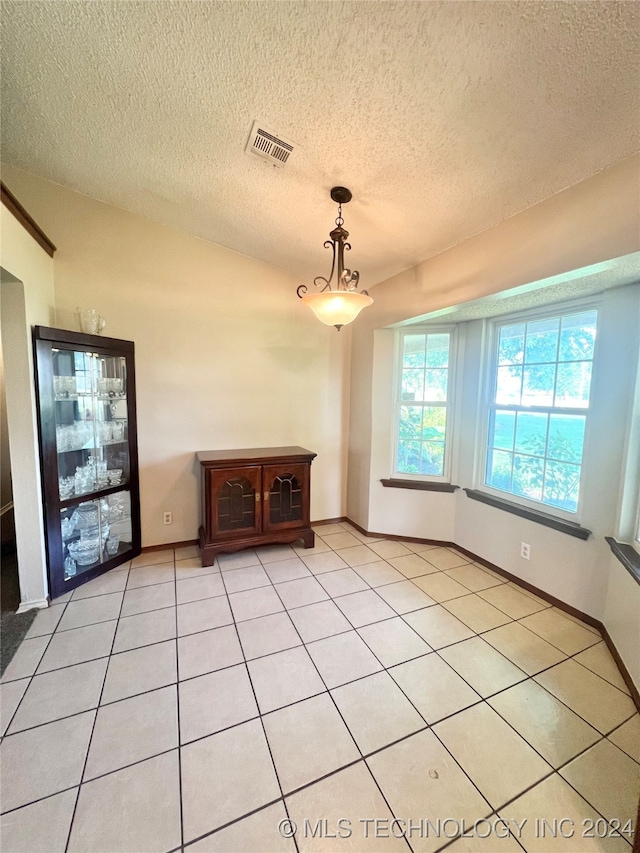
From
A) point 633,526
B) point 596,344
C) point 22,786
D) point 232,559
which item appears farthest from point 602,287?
point 22,786

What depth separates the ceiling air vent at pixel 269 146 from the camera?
161 centimetres

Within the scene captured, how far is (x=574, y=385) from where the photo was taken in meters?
2.23

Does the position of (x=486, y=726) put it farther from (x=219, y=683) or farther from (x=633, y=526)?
(x=633, y=526)

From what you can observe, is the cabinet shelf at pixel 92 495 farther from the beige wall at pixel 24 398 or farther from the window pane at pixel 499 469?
the window pane at pixel 499 469

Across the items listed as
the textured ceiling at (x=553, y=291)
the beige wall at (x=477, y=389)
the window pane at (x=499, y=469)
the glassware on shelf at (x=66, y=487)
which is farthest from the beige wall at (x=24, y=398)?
the window pane at (x=499, y=469)

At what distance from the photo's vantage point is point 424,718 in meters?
1.46

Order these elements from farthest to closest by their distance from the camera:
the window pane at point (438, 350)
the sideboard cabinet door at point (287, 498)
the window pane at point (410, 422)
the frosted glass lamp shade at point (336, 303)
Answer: the window pane at point (410, 422), the window pane at point (438, 350), the sideboard cabinet door at point (287, 498), the frosted glass lamp shade at point (336, 303)

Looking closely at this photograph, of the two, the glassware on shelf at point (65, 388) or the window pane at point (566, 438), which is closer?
the window pane at point (566, 438)

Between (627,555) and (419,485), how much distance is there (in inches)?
59.9

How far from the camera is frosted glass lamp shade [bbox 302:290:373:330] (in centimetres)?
172

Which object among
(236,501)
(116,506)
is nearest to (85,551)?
(116,506)

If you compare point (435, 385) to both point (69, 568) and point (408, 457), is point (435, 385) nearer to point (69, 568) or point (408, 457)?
point (408, 457)

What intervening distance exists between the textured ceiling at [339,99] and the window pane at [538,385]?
1.11m

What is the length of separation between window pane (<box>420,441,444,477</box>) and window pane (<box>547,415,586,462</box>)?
2.99ft
